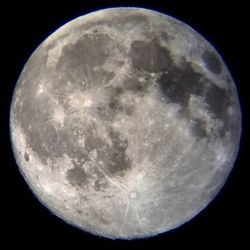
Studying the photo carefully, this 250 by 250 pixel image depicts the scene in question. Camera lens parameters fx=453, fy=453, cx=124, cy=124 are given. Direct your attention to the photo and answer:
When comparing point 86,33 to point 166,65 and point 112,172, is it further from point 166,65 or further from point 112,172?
point 112,172

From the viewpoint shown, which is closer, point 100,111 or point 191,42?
point 100,111

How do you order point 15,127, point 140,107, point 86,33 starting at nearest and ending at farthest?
point 140,107 < point 86,33 < point 15,127

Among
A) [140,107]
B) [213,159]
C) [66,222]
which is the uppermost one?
[140,107]

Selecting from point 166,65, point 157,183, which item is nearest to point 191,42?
point 166,65

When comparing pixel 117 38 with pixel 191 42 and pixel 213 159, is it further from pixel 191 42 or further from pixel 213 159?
pixel 213 159

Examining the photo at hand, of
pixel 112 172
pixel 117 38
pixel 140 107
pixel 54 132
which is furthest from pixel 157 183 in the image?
pixel 117 38

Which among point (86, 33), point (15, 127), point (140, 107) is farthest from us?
point (15, 127)

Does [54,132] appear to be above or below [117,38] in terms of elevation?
below
